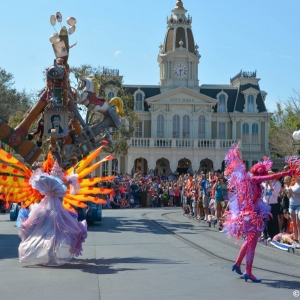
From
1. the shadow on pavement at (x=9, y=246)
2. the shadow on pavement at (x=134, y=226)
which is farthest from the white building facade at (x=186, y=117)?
the shadow on pavement at (x=9, y=246)

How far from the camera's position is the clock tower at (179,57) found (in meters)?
56.5

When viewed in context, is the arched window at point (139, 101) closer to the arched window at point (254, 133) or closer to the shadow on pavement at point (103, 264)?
the arched window at point (254, 133)

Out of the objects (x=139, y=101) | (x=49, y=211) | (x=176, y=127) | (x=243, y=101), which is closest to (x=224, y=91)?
(x=243, y=101)

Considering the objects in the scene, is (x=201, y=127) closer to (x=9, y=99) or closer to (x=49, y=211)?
(x=9, y=99)

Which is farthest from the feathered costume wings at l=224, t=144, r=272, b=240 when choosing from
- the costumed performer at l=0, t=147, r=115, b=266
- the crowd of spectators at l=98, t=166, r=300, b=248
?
the costumed performer at l=0, t=147, r=115, b=266

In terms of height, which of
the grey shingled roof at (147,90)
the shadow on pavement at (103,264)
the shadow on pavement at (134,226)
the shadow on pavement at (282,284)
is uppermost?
the grey shingled roof at (147,90)

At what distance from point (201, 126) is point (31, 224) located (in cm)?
4663

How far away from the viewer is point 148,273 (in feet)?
33.5

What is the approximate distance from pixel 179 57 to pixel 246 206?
47833mm

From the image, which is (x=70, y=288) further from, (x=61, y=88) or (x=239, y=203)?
(x=61, y=88)

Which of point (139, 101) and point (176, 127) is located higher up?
point (139, 101)

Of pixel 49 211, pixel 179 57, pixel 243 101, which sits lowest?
pixel 49 211

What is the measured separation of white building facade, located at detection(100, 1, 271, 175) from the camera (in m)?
54.6

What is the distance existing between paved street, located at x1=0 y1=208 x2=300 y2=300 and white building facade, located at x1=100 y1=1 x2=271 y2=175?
38.3 metres
